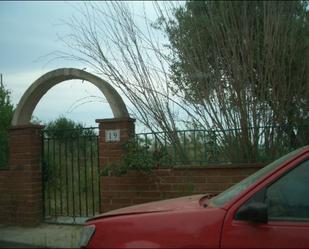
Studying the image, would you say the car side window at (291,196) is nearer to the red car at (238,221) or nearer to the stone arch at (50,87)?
the red car at (238,221)

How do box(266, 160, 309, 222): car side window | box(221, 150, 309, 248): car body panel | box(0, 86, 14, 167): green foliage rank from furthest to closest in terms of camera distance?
1. box(0, 86, 14, 167): green foliage
2. box(266, 160, 309, 222): car side window
3. box(221, 150, 309, 248): car body panel

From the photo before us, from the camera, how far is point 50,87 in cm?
1015

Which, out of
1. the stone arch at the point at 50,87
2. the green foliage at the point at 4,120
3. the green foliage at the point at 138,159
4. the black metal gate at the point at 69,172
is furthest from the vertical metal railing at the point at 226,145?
the green foliage at the point at 4,120

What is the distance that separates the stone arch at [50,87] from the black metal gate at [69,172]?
2.03 feet

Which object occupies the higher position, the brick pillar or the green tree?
the green tree

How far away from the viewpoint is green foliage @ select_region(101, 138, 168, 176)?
8.64 metres

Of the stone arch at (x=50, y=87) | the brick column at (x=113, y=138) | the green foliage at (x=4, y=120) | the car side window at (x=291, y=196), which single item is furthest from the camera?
the green foliage at (x=4, y=120)

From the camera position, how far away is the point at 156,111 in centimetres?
935

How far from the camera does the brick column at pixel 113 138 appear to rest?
9000 mm

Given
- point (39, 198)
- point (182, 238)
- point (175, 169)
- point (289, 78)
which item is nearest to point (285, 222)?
point (182, 238)

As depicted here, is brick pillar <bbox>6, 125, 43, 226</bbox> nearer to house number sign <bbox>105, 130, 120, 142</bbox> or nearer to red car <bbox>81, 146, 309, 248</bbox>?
house number sign <bbox>105, 130, 120, 142</bbox>

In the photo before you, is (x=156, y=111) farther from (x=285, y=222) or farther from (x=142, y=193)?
(x=285, y=222)

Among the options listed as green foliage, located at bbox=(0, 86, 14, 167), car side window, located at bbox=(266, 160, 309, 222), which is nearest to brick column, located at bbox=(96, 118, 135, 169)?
green foliage, located at bbox=(0, 86, 14, 167)

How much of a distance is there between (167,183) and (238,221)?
16.5 feet
